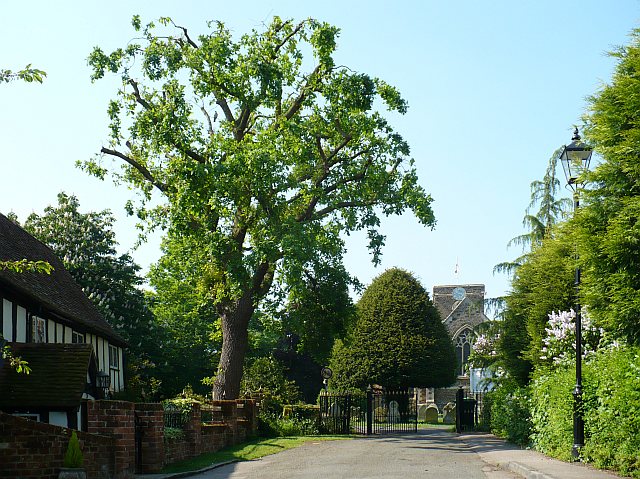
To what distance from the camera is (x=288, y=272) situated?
3070 centimetres

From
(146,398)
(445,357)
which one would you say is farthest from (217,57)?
(445,357)

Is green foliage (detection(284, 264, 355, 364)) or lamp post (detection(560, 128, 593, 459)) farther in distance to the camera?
green foliage (detection(284, 264, 355, 364))

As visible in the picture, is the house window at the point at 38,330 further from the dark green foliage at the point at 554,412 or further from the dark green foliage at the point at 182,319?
the dark green foliage at the point at 554,412

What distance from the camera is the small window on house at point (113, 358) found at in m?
35.0

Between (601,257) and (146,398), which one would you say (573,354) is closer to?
(601,257)

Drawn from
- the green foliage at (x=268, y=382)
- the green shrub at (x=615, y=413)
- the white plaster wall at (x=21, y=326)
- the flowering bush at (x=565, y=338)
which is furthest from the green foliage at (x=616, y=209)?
the green foliage at (x=268, y=382)

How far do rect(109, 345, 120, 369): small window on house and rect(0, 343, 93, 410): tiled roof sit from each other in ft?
41.4

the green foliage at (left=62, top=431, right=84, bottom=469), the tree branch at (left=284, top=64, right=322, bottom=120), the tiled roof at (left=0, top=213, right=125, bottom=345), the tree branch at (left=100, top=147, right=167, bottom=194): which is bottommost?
the green foliage at (left=62, top=431, right=84, bottom=469)

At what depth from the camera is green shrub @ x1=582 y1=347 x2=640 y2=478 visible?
48.5 feet

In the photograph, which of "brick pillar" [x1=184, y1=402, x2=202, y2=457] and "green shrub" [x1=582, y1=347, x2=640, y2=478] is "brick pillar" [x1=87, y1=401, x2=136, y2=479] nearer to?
"brick pillar" [x1=184, y1=402, x2=202, y2=457]

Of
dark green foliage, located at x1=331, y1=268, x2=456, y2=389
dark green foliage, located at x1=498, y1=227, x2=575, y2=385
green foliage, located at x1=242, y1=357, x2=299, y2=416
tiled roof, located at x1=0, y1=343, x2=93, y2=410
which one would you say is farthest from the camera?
dark green foliage, located at x1=331, y1=268, x2=456, y2=389

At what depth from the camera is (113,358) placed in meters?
35.7

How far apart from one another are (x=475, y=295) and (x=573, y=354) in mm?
59440

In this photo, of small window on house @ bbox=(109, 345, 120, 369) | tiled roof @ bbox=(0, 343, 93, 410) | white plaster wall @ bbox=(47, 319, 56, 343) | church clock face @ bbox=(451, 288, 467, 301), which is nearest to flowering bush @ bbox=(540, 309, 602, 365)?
tiled roof @ bbox=(0, 343, 93, 410)
